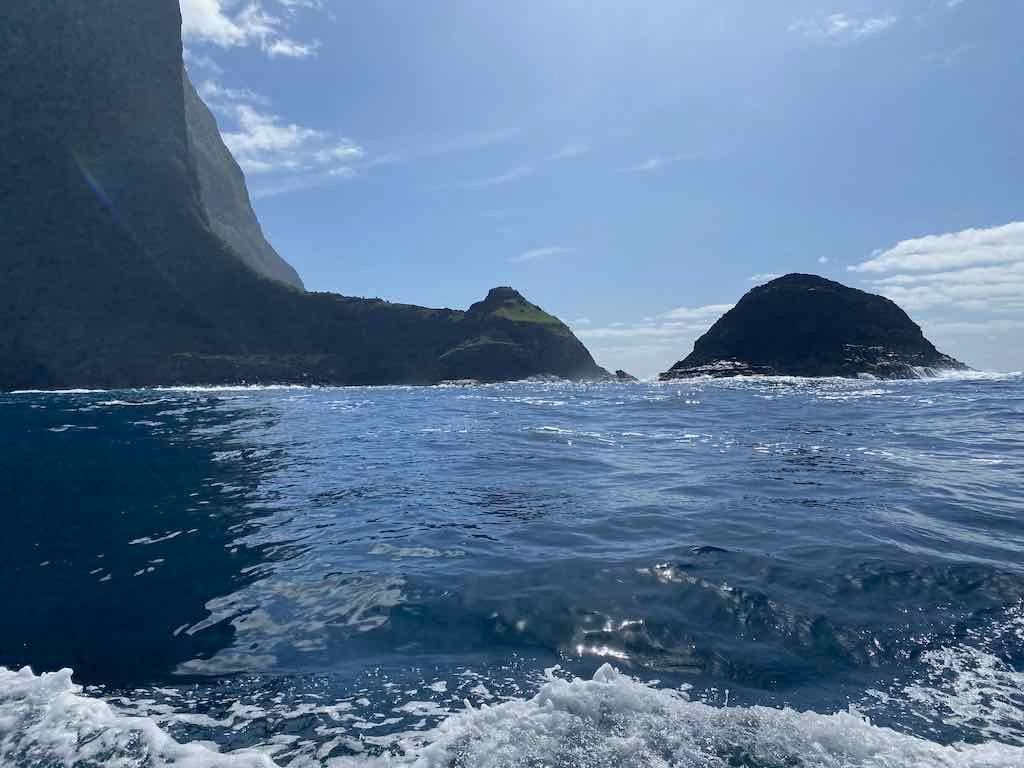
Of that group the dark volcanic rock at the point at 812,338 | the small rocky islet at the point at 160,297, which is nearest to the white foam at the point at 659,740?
the dark volcanic rock at the point at 812,338

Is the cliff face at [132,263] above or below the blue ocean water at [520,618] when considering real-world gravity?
above

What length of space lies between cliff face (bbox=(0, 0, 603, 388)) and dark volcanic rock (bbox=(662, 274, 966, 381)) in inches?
1576

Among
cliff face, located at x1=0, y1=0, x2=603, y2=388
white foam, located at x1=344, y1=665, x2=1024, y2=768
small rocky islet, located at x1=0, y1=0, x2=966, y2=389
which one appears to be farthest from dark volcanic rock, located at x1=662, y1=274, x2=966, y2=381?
white foam, located at x1=344, y1=665, x2=1024, y2=768

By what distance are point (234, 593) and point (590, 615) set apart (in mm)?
5484

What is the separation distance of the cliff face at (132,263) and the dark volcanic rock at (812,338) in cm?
4003

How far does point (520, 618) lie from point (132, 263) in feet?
425

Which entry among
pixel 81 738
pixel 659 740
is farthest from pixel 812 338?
pixel 81 738

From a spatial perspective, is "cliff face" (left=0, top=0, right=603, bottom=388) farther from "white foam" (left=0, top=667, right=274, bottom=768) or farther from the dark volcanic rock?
"white foam" (left=0, top=667, right=274, bottom=768)

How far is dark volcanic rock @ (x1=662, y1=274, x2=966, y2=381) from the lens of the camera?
10394cm

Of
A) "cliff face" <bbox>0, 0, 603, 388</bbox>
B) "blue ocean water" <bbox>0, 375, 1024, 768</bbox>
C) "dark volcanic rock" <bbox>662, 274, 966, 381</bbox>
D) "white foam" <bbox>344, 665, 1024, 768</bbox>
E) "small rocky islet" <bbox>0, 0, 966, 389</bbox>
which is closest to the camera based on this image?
"white foam" <bbox>344, 665, 1024, 768</bbox>

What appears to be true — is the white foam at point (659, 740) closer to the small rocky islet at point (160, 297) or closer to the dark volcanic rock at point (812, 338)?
the dark volcanic rock at point (812, 338)

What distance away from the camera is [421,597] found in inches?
329

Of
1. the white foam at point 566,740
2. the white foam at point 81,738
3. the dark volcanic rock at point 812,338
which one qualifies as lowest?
the white foam at point 81,738

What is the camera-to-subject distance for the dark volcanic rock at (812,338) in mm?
103938
